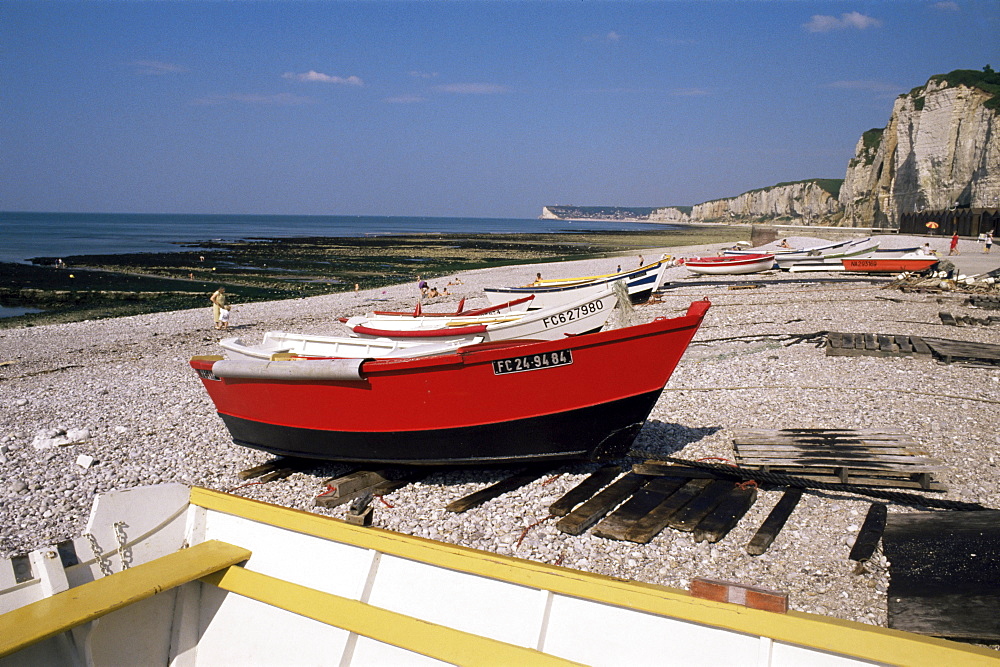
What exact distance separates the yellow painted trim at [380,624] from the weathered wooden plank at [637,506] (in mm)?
3145

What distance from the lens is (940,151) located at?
6481 cm

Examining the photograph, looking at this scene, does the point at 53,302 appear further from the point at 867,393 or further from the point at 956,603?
the point at 956,603

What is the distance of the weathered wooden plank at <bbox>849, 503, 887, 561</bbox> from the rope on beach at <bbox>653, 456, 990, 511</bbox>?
27 cm

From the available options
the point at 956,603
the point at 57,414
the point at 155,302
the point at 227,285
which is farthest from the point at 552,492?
the point at 227,285

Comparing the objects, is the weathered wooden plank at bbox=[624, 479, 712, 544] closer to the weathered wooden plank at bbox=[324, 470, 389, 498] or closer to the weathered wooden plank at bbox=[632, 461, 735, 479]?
the weathered wooden plank at bbox=[632, 461, 735, 479]

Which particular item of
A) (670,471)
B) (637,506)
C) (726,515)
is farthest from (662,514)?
(670,471)

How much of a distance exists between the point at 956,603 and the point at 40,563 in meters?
6.56

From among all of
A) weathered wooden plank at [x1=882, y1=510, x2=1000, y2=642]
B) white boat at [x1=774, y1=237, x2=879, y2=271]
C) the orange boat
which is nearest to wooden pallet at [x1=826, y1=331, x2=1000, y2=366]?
weathered wooden plank at [x1=882, y1=510, x2=1000, y2=642]

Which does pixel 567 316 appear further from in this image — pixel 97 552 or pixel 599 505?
pixel 97 552

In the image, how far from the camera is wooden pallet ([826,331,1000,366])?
1339cm

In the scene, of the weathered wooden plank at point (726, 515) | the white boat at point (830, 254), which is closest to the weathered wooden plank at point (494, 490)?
the weathered wooden plank at point (726, 515)

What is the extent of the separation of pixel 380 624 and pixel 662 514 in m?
3.90

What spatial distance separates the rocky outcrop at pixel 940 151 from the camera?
2279 inches

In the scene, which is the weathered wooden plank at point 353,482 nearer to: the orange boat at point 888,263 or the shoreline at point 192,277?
the shoreline at point 192,277
